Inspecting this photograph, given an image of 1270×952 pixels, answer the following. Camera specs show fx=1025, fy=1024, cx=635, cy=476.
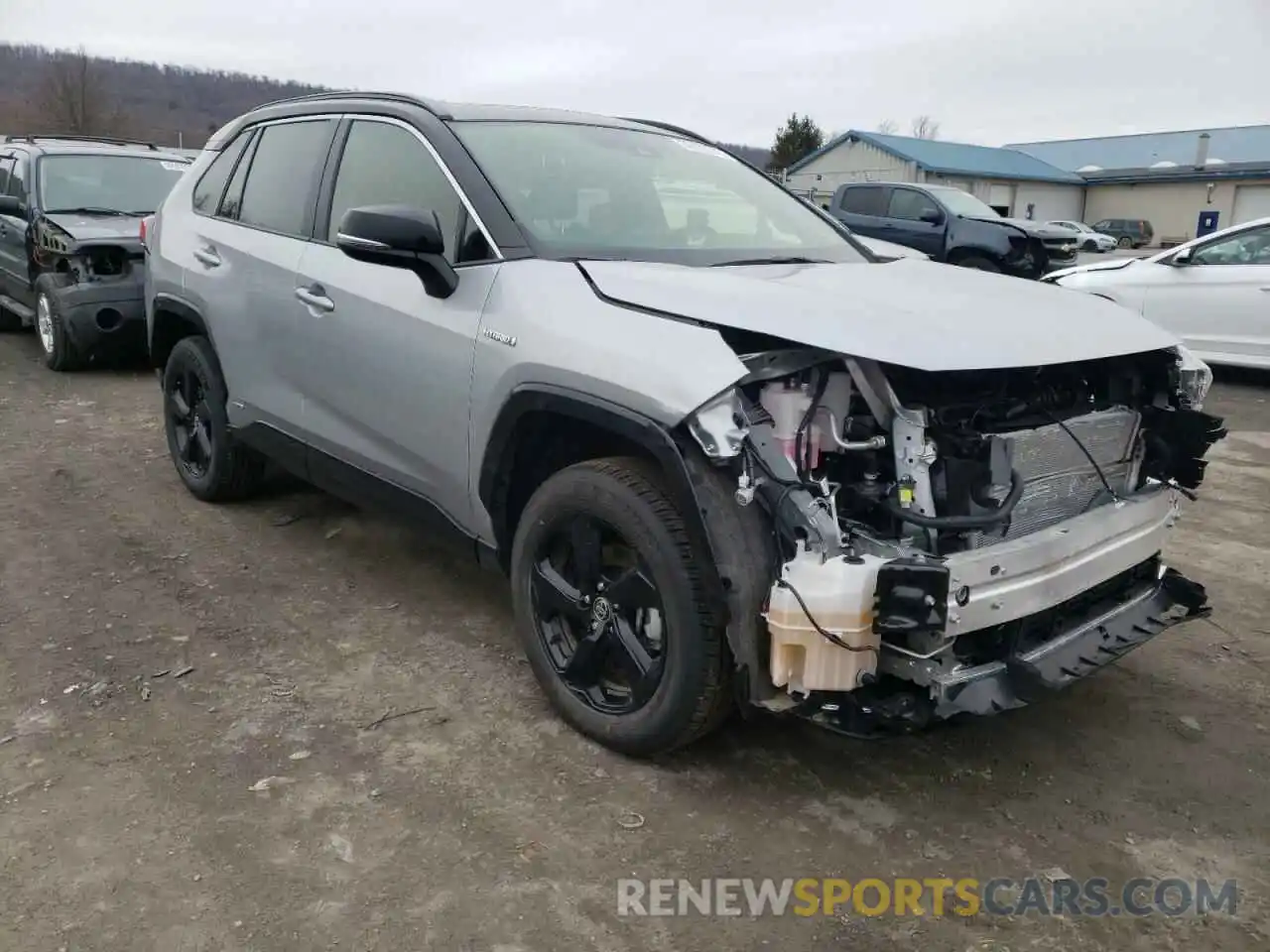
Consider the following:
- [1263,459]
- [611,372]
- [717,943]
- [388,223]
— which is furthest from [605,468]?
[1263,459]

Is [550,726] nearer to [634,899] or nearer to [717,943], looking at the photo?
[634,899]

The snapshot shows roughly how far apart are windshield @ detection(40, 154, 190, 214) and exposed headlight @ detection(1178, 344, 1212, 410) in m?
7.95

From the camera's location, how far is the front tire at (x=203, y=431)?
4758 millimetres

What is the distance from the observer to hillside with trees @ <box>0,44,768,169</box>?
1633 inches

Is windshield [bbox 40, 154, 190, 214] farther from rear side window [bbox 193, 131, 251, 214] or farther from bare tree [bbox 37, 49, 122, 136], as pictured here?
bare tree [bbox 37, 49, 122, 136]

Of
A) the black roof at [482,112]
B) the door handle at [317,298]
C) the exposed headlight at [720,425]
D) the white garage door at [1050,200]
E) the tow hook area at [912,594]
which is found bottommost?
the tow hook area at [912,594]

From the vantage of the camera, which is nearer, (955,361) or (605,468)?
(955,361)

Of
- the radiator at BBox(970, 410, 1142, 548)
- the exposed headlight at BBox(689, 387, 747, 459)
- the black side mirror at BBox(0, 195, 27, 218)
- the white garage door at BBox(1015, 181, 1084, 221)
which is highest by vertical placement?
the white garage door at BBox(1015, 181, 1084, 221)

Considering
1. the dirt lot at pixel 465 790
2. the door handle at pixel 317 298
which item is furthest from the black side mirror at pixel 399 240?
the dirt lot at pixel 465 790

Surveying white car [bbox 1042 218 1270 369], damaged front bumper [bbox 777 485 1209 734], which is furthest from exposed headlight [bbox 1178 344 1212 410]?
white car [bbox 1042 218 1270 369]

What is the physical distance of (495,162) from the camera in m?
3.42

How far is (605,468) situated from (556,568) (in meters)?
0.43

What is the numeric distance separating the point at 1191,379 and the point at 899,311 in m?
1.17

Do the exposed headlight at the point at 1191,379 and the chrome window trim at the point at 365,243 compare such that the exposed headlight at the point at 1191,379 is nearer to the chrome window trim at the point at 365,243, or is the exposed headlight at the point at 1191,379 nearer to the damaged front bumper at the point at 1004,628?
the damaged front bumper at the point at 1004,628
